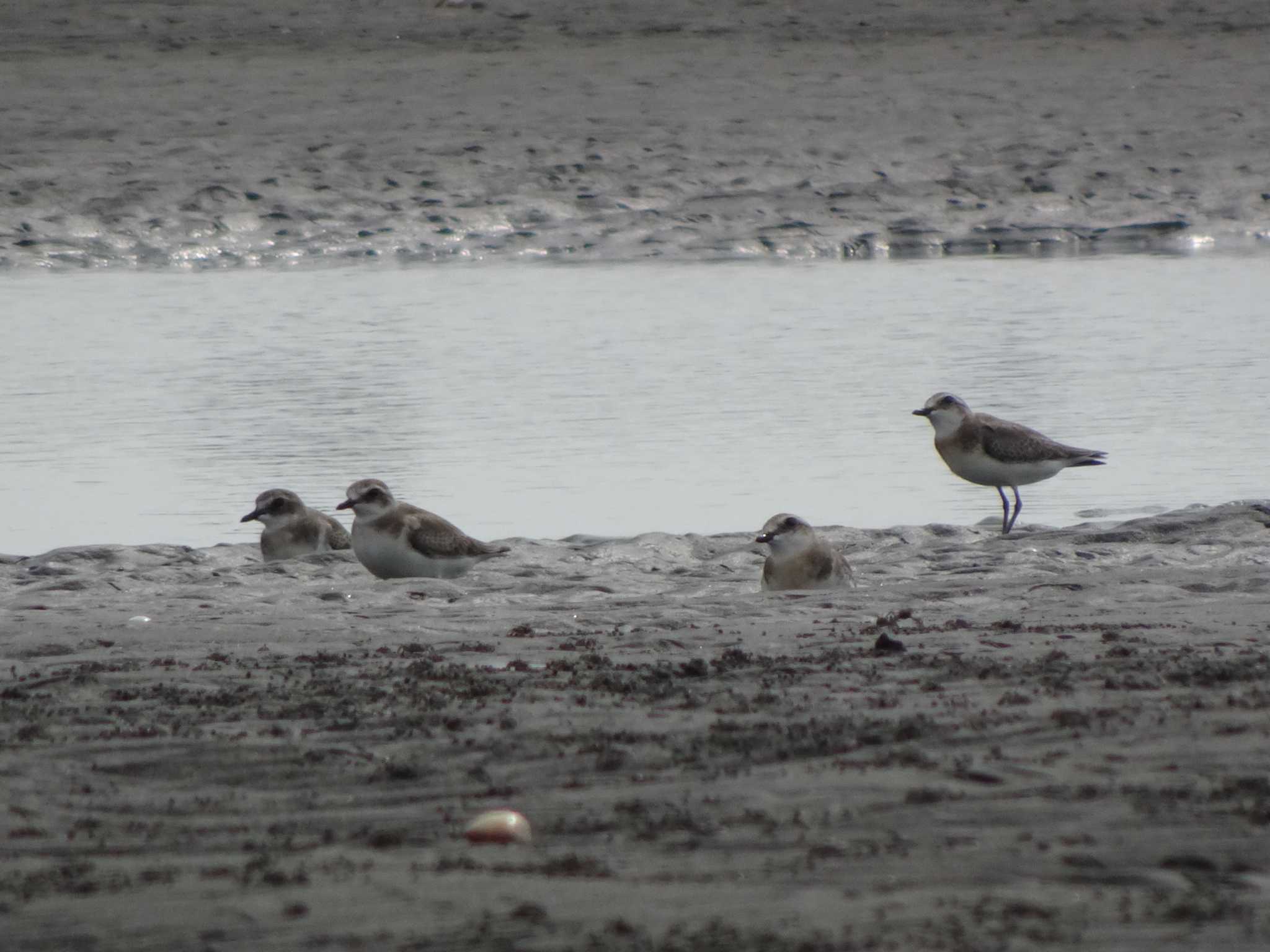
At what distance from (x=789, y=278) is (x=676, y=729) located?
14.2 meters

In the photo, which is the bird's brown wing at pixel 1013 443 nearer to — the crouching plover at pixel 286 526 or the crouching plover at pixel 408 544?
the crouching plover at pixel 408 544

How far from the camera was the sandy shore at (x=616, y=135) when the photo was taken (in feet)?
67.5

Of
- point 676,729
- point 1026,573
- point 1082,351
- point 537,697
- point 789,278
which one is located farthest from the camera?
point 789,278

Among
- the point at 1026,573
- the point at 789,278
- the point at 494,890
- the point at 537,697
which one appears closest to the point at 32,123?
the point at 789,278

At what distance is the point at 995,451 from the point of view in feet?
34.1

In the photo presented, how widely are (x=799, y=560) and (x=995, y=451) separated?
2.59m

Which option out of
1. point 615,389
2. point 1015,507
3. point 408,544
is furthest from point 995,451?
point 615,389

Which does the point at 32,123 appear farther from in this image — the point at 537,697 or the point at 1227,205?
the point at 537,697

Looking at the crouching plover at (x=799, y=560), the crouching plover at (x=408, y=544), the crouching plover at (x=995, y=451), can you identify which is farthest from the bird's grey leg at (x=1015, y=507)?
the crouching plover at (x=408, y=544)

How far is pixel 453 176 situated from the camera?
2169 cm

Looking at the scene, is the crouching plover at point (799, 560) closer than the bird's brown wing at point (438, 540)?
Yes

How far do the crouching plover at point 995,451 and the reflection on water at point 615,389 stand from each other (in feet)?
0.80

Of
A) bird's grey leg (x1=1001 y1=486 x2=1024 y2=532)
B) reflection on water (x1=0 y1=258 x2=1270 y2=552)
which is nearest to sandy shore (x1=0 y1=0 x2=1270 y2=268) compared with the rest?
reflection on water (x1=0 y1=258 x2=1270 y2=552)

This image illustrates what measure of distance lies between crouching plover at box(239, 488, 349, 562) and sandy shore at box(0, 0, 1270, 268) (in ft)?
34.8
